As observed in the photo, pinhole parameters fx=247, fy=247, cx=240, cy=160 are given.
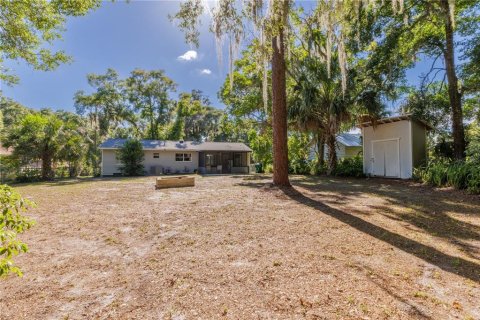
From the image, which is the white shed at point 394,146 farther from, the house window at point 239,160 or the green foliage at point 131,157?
the green foliage at point 131,157

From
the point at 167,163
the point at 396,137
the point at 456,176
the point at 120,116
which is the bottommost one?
the point at 456,176

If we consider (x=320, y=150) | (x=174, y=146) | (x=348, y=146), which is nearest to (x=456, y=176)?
(x=320, y=150)

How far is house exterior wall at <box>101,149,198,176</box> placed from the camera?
66.2 feet

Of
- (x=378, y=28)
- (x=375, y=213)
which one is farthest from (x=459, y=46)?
(x=375, y=213)

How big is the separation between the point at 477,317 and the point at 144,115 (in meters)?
31.6

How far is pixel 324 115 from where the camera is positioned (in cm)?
1451

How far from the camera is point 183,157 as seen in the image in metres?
22.7

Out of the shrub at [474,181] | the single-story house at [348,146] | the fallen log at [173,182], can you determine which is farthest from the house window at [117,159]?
the shrub at [474,181]

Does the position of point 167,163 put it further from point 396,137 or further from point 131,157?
point 396,137

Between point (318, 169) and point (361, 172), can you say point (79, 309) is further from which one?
point (318, 169)

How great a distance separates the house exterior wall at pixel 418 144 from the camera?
11.9m

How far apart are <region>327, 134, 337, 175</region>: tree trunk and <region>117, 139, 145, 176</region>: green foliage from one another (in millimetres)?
13741

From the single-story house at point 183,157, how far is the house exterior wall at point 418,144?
1456cm

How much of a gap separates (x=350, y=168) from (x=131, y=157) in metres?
15.5
